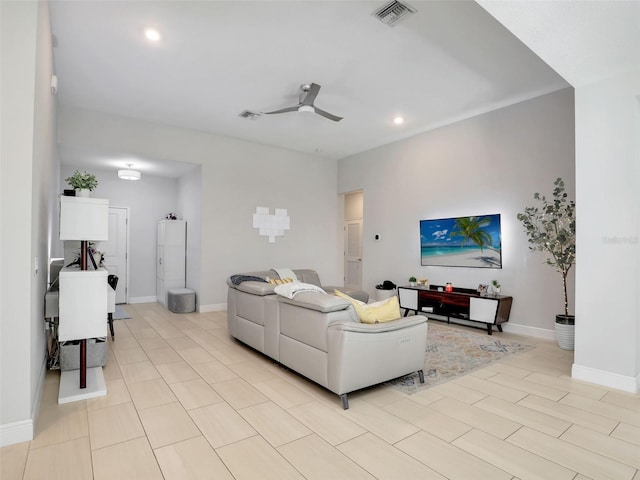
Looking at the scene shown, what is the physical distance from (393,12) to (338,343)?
2809 mm

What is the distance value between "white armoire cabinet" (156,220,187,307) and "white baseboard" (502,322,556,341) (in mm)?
5844

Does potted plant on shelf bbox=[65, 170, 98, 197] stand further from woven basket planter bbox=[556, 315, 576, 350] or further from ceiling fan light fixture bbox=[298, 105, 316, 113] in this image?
woven basket planter bbox=[556, 315, 576, 350]

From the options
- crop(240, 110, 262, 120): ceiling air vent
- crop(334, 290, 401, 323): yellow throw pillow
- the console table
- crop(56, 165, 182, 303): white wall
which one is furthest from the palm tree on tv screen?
crop(56, 165, 182, 303): white wall

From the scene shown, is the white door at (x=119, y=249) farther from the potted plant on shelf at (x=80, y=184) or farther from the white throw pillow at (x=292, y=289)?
the white throw pillow at (x=292, y=289)

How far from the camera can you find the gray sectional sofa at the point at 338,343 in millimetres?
2744

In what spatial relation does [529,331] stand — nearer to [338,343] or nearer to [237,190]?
[338,343]

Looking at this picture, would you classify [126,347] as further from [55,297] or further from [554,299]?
[554,299]

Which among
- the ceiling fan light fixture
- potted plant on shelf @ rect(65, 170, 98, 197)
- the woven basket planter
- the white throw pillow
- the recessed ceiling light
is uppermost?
the recessed ceiling light

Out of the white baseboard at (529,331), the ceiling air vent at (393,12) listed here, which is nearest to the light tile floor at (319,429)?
the white baseboard at (529,331)

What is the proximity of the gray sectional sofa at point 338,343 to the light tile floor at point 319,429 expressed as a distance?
182mm

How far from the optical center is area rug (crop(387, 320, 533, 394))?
3.33m

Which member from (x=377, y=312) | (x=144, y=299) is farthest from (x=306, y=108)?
(x=144, y=299)

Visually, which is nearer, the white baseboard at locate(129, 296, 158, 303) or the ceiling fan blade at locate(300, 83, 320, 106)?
the ceiling fan blade at locate(300, 83, 320, 106)

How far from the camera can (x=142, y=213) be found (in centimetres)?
768
